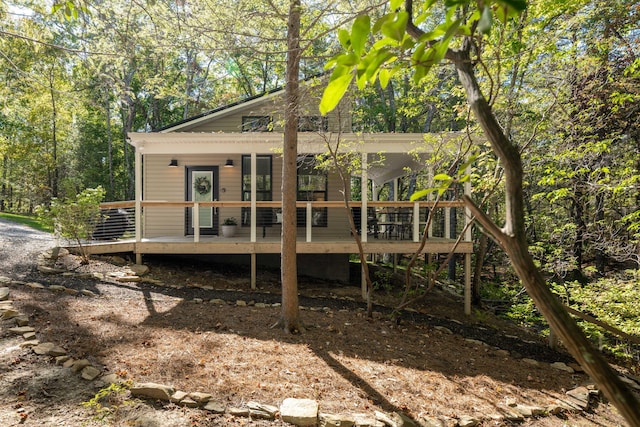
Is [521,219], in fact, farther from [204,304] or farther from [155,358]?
[204,304]

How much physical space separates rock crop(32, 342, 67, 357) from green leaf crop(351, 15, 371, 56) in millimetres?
4962

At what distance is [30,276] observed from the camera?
7152 mm

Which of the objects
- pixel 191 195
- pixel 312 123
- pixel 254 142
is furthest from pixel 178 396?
pixel 191 195

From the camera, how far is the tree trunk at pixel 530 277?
80 cm

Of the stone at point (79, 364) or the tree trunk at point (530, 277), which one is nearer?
the tree trunk at point (530, 277)

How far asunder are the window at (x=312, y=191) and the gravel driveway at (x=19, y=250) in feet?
21.5

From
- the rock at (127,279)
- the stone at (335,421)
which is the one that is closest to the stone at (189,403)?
the stone at (335,421)

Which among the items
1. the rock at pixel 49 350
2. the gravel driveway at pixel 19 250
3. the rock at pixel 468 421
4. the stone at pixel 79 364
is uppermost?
the gravel driveway at pixel 19 250

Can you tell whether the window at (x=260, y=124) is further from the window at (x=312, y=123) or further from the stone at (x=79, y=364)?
the stone at (x=79, y=364)

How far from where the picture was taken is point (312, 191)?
11297 mm

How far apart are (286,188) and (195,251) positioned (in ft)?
13.1

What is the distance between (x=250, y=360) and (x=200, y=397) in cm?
111

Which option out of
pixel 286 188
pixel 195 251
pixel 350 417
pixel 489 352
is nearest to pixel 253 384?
pixel 350 417

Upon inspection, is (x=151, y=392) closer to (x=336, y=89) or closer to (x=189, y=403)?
(x=189, y=403)
